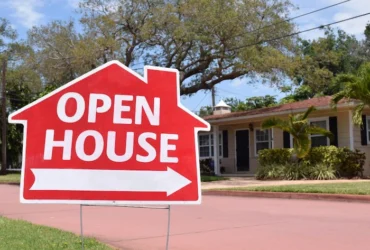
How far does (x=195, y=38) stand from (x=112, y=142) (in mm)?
17025

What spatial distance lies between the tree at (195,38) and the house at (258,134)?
1.88 meters

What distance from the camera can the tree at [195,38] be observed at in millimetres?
21234

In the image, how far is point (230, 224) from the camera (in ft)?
29.7

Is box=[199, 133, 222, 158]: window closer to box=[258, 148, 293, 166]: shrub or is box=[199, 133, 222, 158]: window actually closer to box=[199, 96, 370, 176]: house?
box=[199, 96, 370, 176]: house

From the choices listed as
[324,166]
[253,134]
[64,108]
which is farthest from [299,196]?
[253,134]

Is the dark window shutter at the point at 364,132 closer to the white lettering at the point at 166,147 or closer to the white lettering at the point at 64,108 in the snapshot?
the white lettering at the point at 166,147

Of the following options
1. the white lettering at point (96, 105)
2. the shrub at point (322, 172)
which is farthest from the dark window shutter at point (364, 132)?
the white lettering at point (96, 105)

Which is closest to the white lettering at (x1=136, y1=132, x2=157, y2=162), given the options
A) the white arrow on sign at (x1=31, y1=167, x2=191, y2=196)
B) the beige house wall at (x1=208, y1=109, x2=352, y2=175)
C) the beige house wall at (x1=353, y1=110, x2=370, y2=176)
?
the white arrow on sign at (x1=31, y1=167, x2=191, y2=196)

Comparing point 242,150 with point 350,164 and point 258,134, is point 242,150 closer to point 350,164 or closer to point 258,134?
point 258,134

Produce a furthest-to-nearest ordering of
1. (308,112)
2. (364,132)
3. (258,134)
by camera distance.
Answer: (258,134) < (364,132) < (308,112)

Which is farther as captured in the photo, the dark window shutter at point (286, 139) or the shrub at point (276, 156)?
the dark window shutter at point (286, 139)

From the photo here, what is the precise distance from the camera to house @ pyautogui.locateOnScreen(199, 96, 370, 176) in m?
20.3

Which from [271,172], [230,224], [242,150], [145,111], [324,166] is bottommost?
[230,224]

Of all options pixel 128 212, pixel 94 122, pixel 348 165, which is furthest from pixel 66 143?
pixel 348 165
